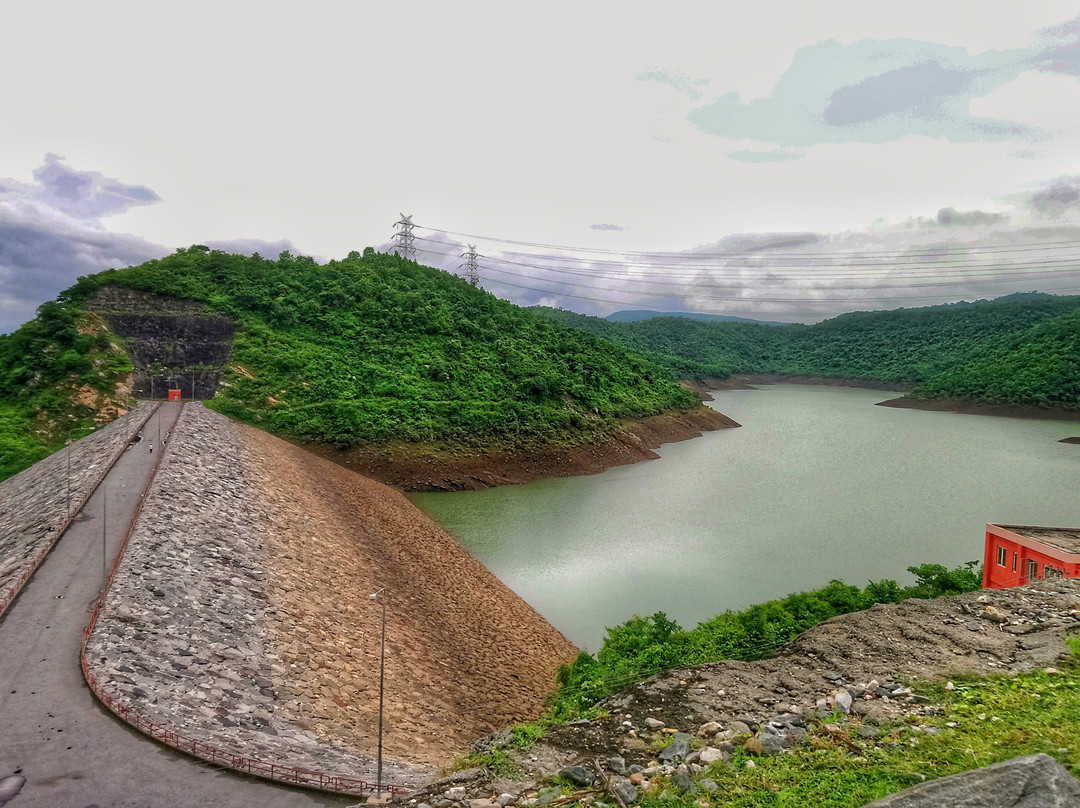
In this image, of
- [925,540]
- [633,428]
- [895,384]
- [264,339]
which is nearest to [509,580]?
Answer: [925,540]

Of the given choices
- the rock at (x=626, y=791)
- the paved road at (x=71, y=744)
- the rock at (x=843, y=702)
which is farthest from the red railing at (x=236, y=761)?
the rock at (x=843, y=702)

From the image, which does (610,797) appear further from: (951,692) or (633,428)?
(633,428)

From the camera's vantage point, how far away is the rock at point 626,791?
6.42m

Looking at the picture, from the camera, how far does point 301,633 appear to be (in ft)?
43.0

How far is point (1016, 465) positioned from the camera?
137 ft

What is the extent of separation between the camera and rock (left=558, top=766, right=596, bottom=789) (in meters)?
6.92

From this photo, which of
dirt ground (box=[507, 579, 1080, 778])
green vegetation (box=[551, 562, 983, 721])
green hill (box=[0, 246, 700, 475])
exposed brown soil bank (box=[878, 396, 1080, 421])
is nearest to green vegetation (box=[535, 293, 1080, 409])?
exposed brown soil bank (box=[878, 396, 1080, 421])

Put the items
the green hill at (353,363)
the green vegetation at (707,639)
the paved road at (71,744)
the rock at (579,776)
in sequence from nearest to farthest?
the rock at (579,776) → the paved road at (71,744) → the green vegetation at (707,639) → the green hill at (353,363)

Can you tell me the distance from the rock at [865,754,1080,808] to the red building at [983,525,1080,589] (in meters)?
12.7

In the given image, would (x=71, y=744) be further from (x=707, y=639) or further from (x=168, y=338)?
(x=168, y=338)

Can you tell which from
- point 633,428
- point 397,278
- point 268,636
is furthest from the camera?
point 397,278

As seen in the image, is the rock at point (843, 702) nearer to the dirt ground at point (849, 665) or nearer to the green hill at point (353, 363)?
the dirt ground at point (849, 665)

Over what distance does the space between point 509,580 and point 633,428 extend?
30389 mm

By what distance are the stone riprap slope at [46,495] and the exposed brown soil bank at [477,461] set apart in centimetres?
1125
